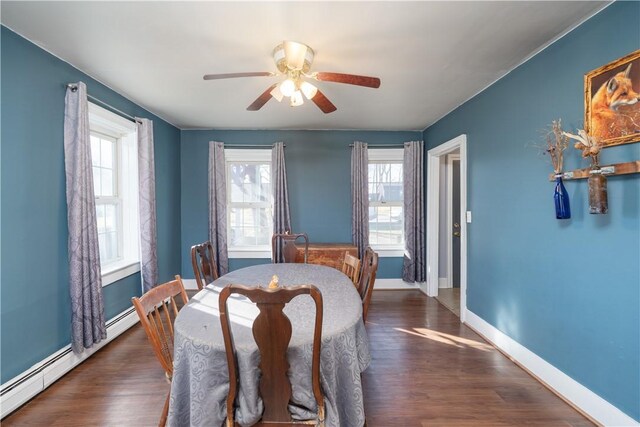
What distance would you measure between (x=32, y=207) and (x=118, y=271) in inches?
45.0

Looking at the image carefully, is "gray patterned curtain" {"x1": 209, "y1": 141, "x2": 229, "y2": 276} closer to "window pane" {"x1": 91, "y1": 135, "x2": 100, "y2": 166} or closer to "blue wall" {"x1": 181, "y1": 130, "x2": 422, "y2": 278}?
"blue wall" {"x1": 181, "y1": 130, "x2": 422, "y2": 278}

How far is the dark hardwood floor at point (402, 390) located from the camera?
6.14 feet

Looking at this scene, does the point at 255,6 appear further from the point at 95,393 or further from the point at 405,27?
the point at 95,393

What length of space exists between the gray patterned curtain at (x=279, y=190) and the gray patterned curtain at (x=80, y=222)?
225cm

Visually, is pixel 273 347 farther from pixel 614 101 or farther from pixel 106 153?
pixel 106 153

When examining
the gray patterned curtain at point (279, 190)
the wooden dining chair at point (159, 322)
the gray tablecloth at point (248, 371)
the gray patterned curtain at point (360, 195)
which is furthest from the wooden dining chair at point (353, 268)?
the gray patterned curtain at point (279, 190)

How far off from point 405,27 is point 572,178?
1435mm

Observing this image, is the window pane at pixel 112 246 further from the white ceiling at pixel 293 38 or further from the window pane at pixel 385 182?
the window pane at pixel 385 182

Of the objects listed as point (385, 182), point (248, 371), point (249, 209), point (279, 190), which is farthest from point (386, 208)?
point (248, 371)

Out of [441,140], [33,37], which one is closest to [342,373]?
[33,37]

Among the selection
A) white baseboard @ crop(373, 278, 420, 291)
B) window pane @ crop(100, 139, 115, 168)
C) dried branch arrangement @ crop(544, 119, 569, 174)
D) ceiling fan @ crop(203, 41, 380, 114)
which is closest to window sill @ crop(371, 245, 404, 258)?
white baseboard @ crop(373, 278, 420, 291)

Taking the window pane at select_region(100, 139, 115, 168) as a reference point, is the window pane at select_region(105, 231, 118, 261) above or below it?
below

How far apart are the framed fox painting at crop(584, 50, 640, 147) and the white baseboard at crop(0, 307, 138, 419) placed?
3885 mm

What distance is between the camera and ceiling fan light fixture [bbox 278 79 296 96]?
1.98 meters
